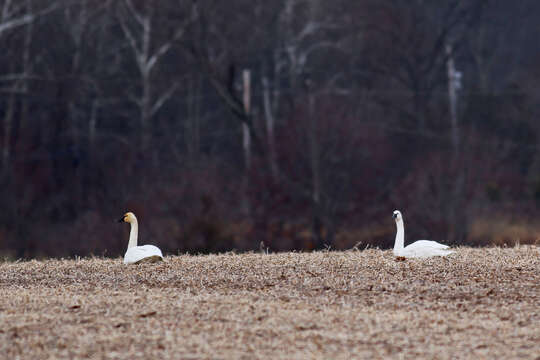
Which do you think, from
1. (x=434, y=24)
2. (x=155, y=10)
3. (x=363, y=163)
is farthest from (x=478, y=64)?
(x=155, y=10)

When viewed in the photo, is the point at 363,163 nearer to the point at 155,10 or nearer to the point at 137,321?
the point at 155,10

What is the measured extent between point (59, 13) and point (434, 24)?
43.8ft

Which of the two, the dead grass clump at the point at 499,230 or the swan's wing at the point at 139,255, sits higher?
the swan's wing at the point at 139,255

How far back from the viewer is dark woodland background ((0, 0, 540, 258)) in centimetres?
→ 2630

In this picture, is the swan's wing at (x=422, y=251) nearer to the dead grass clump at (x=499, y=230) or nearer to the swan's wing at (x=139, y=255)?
the swan's wing at (x=139, y=255)

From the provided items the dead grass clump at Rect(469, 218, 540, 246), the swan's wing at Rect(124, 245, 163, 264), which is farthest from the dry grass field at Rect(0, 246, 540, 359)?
the dead grass clump at Rect(469, 218, 540, 246)

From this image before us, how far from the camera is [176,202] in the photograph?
87.1 ft

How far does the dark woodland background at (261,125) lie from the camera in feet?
86.3

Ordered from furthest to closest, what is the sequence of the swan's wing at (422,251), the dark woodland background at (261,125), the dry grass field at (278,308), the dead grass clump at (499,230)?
the dark woodland background at (261,125), the dead grass clump at (499,230), the swan's wing at (422,251), the dry grass field at (278,308)

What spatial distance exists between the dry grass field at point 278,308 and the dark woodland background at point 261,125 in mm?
13510

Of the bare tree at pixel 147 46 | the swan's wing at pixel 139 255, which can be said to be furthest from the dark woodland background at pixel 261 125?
the swan's wing at pixel 139 255

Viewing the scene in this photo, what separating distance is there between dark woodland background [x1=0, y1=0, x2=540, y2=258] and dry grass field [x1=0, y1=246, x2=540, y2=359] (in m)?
13.5

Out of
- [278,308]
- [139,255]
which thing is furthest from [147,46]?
[278,308]

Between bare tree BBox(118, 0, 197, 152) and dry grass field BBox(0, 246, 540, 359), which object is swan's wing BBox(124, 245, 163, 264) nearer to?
dry grass field BBox(0, 246, 540, 359)
